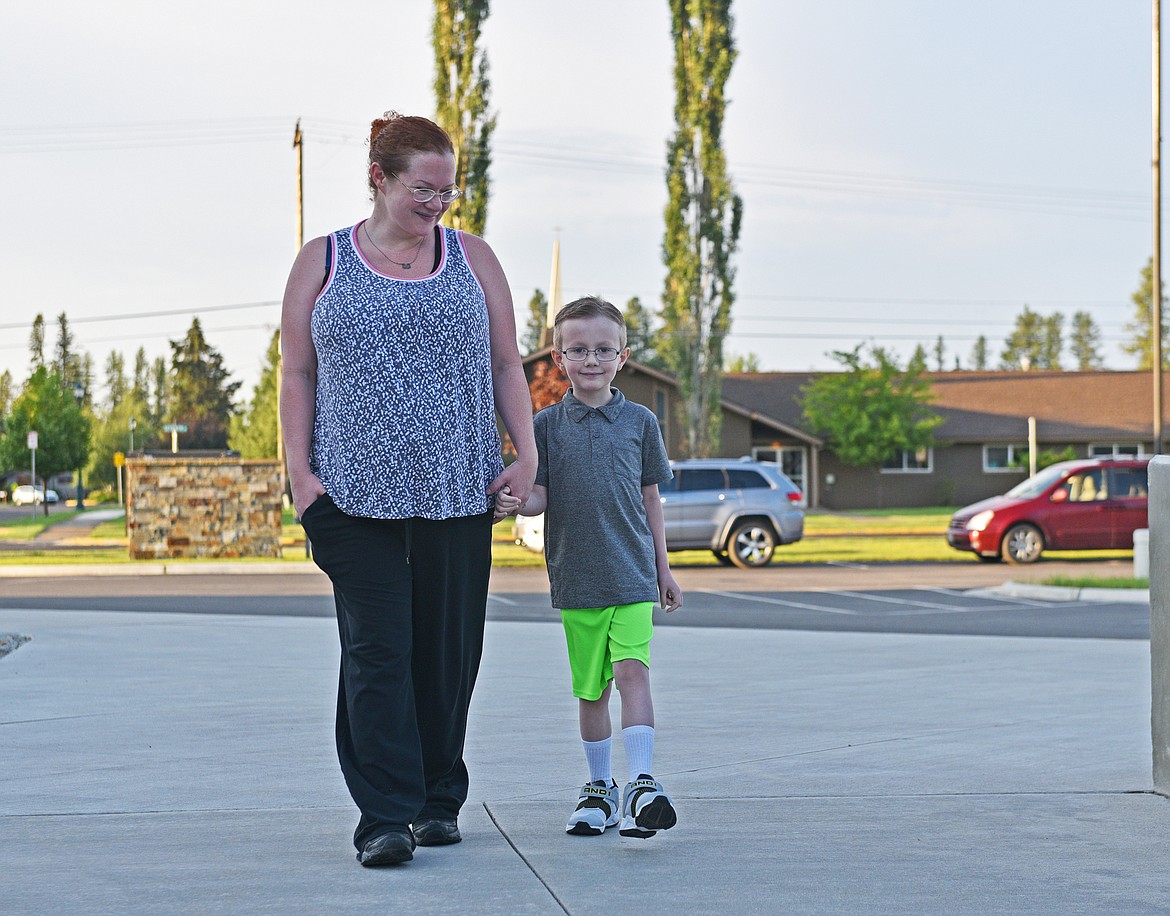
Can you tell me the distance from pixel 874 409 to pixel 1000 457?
704 cm

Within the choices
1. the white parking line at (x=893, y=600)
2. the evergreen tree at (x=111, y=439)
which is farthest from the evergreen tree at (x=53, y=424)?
the white parking line at (x=893, y=600)

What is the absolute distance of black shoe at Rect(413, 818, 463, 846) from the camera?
418 cm

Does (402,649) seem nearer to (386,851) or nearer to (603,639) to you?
(386,851)

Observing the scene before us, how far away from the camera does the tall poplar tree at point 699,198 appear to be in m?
39.1

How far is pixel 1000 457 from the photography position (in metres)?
51.9

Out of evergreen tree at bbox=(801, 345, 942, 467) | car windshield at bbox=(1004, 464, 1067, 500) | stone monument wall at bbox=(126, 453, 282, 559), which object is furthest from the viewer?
evergreen tree at bbox=(801, 345, 942, 467)

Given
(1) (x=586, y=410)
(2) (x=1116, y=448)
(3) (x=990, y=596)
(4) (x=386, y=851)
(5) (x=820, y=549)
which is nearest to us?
(4) (x=386, y=851)

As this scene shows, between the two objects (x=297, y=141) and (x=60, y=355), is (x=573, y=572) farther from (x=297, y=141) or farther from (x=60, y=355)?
(x=60, y=355)

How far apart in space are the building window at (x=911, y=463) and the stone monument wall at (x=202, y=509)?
102 ft

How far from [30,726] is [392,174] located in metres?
3.59

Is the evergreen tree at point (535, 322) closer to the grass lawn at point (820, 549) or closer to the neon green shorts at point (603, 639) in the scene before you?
the grass lawn at point (820, 549)

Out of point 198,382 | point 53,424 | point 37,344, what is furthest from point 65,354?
point 53,424

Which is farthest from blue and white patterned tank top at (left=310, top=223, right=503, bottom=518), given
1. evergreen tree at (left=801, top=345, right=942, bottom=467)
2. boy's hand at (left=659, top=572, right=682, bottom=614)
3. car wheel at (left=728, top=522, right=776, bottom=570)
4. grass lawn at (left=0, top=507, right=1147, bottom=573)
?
evergreen tree at (left=801, top=345, right=942, bottom=467)

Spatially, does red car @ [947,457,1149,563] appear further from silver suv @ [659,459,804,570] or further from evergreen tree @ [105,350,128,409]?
evergreen tree @ [105,350,128,409]
